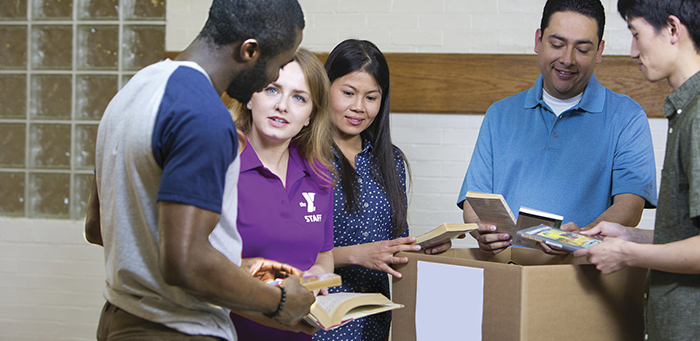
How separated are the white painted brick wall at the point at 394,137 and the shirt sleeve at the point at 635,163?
1129 millimetres

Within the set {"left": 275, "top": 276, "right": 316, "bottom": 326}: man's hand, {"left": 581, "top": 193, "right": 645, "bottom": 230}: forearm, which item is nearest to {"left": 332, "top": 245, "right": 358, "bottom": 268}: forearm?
{"left": 275, "top": 276, "right": 316, "bottom": 326}: man's hand

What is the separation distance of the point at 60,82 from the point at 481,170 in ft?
8.10

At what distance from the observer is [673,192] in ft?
3.46

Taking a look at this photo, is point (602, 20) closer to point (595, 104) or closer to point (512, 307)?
point (595, 104)

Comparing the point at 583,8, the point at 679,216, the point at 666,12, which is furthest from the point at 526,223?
the point at 583,8

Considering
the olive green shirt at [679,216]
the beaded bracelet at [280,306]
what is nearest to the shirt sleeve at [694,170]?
the olive green shirt at [679,216]

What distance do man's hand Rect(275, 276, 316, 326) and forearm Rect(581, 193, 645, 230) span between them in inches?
40.0

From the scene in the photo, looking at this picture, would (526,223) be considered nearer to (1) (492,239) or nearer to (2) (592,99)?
(1) (492,239)

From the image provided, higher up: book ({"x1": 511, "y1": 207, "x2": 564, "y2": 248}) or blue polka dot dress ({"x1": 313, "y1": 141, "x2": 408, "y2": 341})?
book ({"x1": 511, "y1": 207, "x2": 564, "y2": 248})

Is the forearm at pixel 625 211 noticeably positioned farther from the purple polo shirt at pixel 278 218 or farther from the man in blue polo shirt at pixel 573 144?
the purple polo shirt at pixel 278 218

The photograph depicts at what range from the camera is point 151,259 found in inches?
31.0

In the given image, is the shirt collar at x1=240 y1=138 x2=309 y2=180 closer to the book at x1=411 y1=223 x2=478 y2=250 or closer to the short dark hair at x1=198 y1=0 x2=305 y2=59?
the book at x1=411 y1=223 x2=478 y2=250

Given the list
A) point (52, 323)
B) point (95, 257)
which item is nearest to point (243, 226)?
point (95, 257)

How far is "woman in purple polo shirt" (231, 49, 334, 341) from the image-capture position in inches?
49.8
